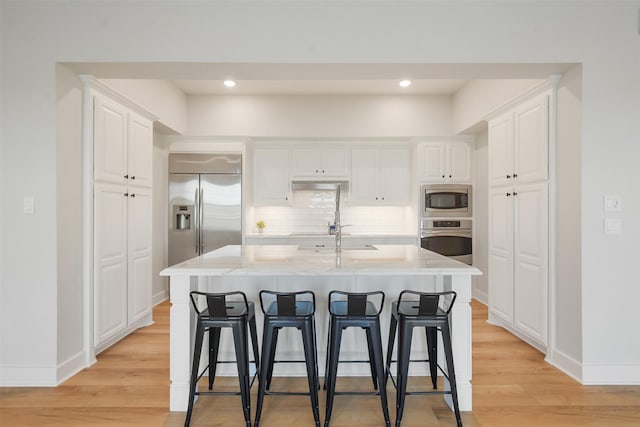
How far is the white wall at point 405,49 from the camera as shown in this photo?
270 cm

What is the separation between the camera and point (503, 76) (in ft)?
9.77

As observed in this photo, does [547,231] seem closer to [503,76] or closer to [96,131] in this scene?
[503,76]

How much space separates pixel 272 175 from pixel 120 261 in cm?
242

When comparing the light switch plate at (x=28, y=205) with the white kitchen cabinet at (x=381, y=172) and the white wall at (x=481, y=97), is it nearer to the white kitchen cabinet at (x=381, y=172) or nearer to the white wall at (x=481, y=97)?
the white kitchen cabinet at (x=381, y=172)

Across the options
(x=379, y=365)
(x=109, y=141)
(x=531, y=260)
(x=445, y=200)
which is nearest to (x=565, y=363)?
(x=531, y=260)

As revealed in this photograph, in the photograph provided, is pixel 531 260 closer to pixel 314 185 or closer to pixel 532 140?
pixel 532 140

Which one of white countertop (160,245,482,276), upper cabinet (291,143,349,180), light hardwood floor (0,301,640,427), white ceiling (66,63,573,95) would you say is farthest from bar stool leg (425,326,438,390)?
upper cabinet (291,143,349,180)

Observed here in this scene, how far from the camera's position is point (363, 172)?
539cm

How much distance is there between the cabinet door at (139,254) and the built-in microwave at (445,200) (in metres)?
3.35

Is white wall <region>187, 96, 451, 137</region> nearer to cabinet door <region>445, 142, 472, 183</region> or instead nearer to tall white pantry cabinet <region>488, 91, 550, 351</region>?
cabinet door <region>445, 142, 472, 183</region>

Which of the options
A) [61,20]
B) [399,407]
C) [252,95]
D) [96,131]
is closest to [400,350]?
[399,407]

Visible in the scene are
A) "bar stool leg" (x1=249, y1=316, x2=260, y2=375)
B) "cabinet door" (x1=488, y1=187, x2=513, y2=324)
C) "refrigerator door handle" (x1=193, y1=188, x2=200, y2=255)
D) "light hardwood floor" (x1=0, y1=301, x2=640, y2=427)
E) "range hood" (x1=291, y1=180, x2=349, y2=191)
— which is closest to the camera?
"light hardwood floor" (x1=0, y1=301, x2=640, y2=427)

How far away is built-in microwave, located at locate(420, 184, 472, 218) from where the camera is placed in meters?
5.03

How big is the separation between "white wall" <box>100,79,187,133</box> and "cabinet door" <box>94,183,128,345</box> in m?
0.91
